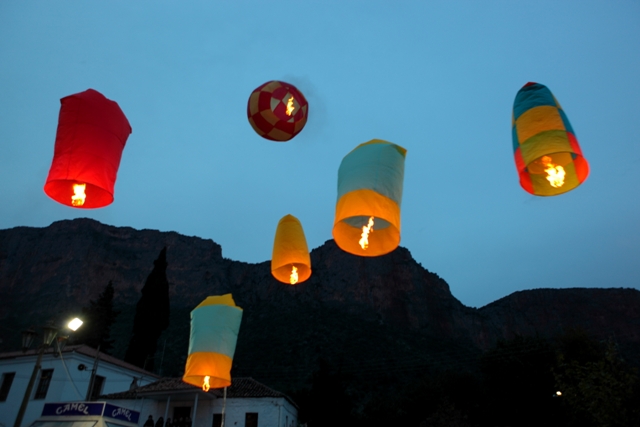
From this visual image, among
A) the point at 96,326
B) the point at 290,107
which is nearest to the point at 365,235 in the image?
the point at 290,107

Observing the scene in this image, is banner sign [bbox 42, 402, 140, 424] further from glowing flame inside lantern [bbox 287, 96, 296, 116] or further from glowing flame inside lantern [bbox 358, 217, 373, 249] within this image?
glowing flame inside lantern [bbox 358, 217, 373, 249]

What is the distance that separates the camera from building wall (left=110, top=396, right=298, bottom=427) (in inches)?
992

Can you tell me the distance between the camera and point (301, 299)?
7706 centimetres

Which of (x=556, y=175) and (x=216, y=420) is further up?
(x=216, y=420)

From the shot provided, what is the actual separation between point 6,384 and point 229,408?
12637 millimetres

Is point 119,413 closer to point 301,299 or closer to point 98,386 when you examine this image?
point 98,386

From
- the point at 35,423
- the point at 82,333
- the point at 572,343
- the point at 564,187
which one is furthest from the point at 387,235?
the point at 82,333

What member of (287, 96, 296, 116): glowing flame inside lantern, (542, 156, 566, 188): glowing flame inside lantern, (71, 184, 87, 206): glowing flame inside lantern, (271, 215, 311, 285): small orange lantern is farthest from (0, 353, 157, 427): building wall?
(542, 156, 566, 188): glowing flame inside lantern

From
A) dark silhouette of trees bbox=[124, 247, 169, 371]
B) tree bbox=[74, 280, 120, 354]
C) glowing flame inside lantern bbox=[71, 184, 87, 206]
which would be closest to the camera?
glowing flame inside lantern bbox=[71, 184, 87, 206]

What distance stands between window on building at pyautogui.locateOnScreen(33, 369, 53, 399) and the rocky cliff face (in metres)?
31.3

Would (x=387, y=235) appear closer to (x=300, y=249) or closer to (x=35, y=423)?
(x=300, y=249)

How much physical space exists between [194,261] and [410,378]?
2369 inches

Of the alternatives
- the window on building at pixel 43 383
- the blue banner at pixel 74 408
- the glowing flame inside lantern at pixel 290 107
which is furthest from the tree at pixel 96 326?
the glowing flame inside lantern at pixel 290 107

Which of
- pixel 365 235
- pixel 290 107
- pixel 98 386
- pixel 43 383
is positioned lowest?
pixel 365 235
